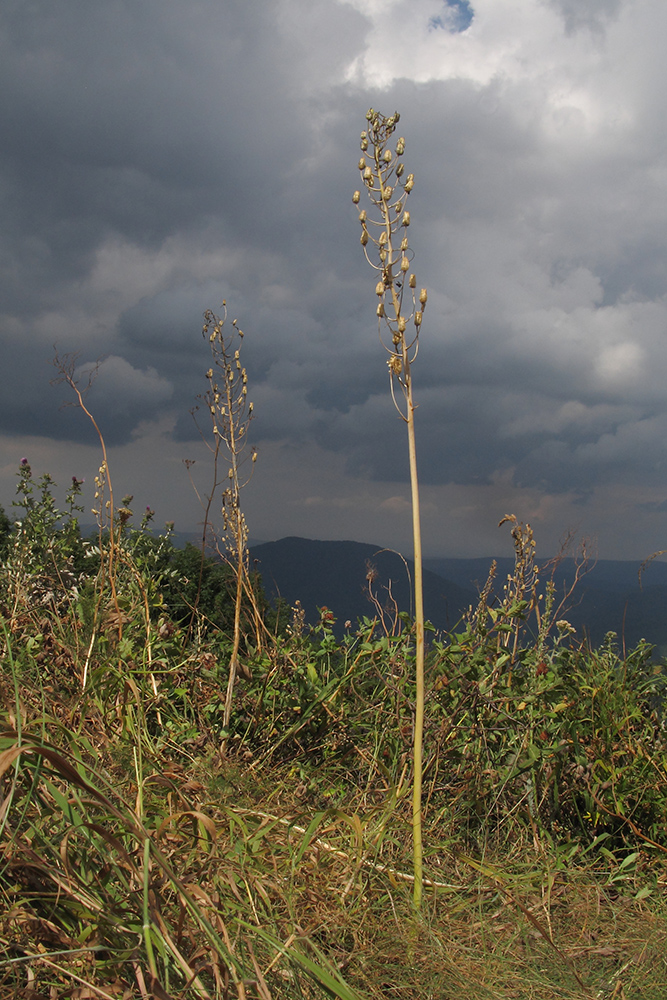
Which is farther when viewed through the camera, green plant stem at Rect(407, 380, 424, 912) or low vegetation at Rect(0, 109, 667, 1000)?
green plant stem at Rect(407, 380, 424, 912)

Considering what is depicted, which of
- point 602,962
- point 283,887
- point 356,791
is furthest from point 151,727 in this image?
point 602,962

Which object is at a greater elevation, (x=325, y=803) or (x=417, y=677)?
(x=417, y=677)

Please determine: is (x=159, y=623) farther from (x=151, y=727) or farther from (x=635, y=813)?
(x=635, y=813)

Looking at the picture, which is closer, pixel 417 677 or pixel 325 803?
pixel 417 677

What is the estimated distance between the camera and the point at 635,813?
133 inches

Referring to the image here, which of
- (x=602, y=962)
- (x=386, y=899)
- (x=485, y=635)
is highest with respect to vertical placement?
(x=485, y=635)

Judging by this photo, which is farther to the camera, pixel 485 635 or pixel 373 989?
pixel 485 635

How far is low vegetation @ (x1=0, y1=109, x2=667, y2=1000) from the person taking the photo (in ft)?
6.08

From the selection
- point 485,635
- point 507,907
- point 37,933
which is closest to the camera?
point 37,933

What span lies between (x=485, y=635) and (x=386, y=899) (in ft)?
5.43

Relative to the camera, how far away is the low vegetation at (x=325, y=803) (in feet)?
6.08

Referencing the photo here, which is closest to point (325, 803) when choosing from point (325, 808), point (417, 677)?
point (325, 808)

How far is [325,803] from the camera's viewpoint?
329cm

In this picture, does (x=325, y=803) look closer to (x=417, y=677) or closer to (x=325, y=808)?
(x=325, y=808)
